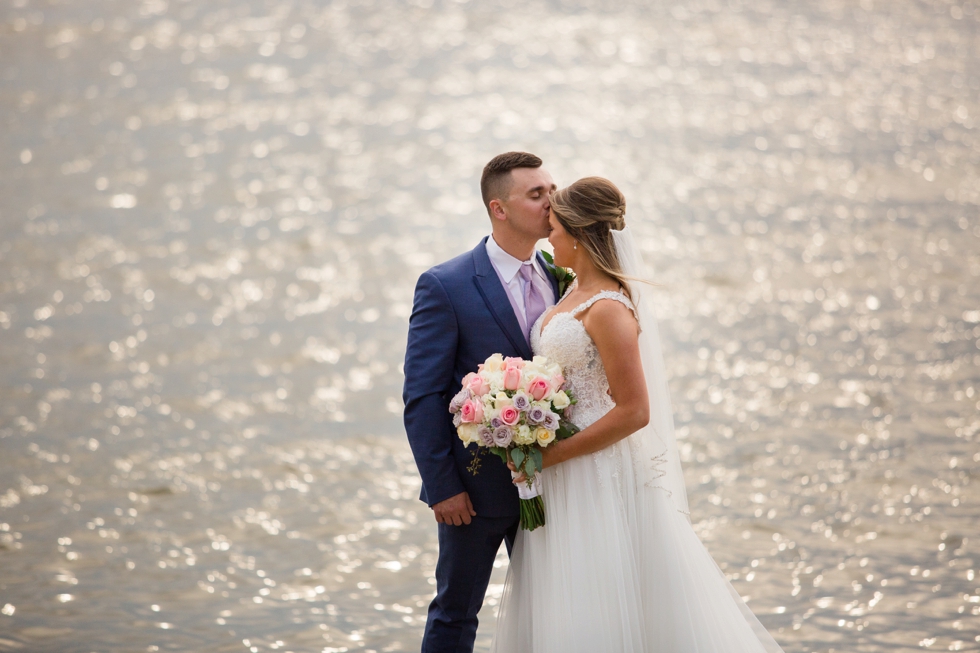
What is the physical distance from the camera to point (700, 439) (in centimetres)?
739

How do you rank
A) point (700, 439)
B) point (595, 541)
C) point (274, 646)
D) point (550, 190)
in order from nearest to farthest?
1. point (595, 541)
2. point (550, 190)
3. point (274, 646)
4. point (700, 439)

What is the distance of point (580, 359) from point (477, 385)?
1.22 feet

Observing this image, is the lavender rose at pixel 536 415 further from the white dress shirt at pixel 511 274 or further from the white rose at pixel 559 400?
the white dress shirt at pixel 511 274

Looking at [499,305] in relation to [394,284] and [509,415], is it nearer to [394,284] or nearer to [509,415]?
[509,415]

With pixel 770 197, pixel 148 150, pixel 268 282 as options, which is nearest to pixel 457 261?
pixel 268 282

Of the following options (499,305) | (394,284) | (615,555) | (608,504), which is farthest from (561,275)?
(394,284)

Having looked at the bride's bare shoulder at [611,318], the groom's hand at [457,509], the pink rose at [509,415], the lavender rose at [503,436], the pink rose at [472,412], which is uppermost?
the bride's bare shoulder at [611,318]

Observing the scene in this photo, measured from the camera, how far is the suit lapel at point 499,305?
135 inches

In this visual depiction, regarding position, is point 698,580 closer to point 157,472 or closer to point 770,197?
point 157,472

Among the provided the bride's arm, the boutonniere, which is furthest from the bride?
the boutonniere

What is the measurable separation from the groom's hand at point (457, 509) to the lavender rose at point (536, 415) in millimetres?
450

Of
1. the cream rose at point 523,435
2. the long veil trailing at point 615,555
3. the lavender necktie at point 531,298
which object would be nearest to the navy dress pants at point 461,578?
the long veil trailing at point 615,555

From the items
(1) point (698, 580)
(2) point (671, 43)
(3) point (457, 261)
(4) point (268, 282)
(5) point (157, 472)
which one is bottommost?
(1) point (698, 580)

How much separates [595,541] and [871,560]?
291 centimetres
